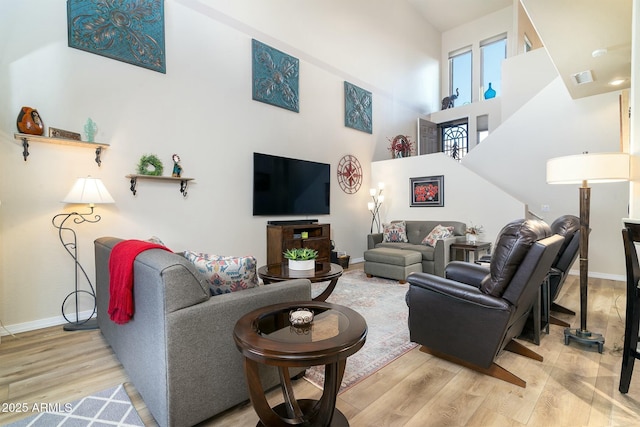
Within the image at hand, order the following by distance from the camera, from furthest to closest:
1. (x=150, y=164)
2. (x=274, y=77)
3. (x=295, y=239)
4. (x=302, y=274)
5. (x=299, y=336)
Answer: (x=274, y=77)
(x=295, y=239)
(x=150, y=164)
(x=302, y=274)
(x=299, y=336)

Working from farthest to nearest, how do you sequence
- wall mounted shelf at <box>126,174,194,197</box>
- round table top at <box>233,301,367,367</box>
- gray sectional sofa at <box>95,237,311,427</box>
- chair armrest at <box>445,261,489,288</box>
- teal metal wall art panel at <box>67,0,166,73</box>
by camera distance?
wall mounted shelf at <box>126,174,194,197</box> < teal metal wall art panel at <box>67,0,166,73</box> < chair armrest at <box>445,261,489,288</box> < gray sectional sofa at <box>95,237,311,427</box> < round table top at <box>233,301,367,367</box>

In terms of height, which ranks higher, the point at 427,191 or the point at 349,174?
the point at 349,174

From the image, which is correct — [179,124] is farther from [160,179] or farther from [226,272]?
[226,272]

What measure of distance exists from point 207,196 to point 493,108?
6.79 m

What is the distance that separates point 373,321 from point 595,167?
2.18m

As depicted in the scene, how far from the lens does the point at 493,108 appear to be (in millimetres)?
7031

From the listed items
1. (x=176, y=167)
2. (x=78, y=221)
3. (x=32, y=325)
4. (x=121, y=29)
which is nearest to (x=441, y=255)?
(x=176, y=167)

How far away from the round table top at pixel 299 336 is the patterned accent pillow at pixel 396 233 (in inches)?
156

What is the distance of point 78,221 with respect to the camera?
3.04 m

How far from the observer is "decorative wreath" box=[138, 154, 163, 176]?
3.41 m

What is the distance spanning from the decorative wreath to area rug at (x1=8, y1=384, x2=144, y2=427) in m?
2.37

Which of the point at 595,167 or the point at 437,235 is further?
→ the point at 437,235

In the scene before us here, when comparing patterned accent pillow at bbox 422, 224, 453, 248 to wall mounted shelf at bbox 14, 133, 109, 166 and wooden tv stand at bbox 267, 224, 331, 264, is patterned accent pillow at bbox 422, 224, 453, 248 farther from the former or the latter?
wall mounted shelf at bbox 14, 133, 109, 166

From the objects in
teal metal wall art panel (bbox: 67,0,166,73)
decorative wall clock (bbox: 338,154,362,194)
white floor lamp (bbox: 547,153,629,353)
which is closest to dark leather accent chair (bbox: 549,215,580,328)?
white floor lamp (bbox: 547,153,629,353)
